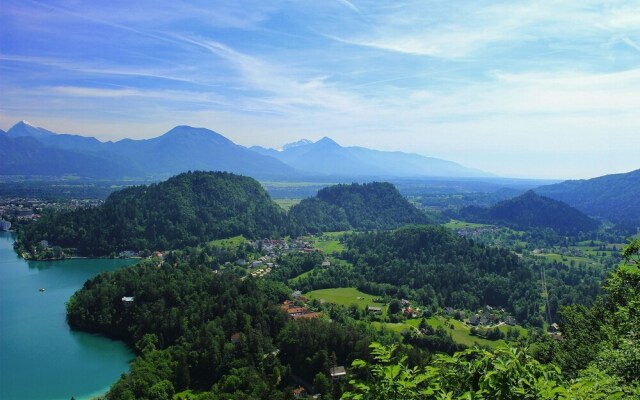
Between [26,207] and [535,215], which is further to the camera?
[535,215]

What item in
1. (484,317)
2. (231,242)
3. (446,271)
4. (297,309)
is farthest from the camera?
(231,242)

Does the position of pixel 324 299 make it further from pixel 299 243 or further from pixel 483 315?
pixel 299 243

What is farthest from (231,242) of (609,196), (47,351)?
(609,196)

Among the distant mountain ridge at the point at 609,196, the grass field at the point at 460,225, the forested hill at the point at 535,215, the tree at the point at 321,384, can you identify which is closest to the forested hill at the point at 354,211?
the grass field at the point at 460,225

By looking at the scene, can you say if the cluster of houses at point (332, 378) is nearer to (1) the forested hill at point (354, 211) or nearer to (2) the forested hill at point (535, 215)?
(1) the forested hill at point (354, 211)

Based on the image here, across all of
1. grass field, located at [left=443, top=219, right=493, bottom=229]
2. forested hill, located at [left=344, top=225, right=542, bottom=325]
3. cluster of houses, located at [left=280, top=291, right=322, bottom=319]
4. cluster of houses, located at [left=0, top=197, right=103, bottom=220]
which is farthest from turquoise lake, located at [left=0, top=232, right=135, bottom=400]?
grass field, located at [left=443, top=219, right=493, bottom=229]

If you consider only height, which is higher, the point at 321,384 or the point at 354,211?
the point at 354,211

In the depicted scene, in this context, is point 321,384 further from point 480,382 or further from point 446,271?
point 446,271
